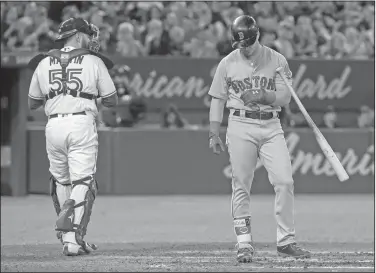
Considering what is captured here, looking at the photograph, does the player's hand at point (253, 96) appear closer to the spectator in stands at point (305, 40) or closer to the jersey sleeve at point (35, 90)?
the jersey sleeve at point (35, 90)

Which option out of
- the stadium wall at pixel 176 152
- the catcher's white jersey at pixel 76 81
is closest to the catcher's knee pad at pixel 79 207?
the catcher's white jersey at pixel 76 81

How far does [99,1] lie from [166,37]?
5.61 feet

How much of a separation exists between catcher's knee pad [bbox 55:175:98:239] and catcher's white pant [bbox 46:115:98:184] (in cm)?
7

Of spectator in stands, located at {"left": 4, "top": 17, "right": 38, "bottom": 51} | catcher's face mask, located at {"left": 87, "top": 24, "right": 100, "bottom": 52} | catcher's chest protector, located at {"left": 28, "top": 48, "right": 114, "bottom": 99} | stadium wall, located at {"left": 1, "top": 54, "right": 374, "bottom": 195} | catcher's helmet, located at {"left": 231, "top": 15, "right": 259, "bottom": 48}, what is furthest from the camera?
spectator in stands, located at {"left": 4, "top": 17, "right": 38, "bottom": 51}

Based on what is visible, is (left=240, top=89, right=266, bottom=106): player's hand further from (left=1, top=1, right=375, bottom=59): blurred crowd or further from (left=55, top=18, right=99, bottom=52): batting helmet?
(left=1, top=1, right=375, bottom=59): blurred crowd

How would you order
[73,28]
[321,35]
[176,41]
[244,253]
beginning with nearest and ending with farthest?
[244,253], [73,28], [176,41], [321,35]

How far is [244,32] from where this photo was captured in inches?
275

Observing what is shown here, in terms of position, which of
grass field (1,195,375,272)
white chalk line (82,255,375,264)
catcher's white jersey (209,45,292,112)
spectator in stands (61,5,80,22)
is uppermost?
spectator in stands (61,5,80,22)

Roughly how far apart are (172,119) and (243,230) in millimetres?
7575

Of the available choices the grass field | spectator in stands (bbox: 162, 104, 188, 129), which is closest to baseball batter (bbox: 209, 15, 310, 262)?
the grass field

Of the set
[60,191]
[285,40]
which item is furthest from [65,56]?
[285,40]

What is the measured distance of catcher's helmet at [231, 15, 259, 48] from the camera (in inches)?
275

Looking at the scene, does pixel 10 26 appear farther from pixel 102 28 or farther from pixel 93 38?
pixel 93 38

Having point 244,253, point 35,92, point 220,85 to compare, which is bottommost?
point 244,253
